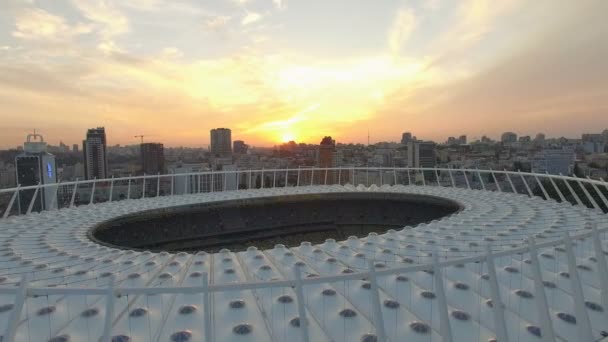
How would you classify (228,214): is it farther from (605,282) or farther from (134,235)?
(605,282)

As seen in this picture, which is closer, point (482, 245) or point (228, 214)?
point (482, 245)

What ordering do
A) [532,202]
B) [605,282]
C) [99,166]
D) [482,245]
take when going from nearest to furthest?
[605,282] < [482,245] < [532,202] < [99,166]

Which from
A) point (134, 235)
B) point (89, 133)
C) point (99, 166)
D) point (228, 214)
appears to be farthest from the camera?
point (89, 133)

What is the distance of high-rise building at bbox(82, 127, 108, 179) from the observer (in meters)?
95.9

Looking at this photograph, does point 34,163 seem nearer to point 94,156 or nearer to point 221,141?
point 94,156

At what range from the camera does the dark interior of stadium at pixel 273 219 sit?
40166 millimetres

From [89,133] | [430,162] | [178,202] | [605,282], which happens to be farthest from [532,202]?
[89,133]

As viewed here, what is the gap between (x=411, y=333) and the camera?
1206cm

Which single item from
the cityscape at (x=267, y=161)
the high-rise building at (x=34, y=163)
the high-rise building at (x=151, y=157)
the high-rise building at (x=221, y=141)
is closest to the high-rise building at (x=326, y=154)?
the cityscape at (x=267, y=161)

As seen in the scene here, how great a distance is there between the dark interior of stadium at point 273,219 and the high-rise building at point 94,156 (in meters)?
61.4

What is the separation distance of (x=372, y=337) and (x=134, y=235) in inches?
1272

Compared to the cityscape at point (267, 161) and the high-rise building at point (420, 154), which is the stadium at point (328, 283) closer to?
the cityscape at point (267, 161)

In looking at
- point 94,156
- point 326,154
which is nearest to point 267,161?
point 326,154

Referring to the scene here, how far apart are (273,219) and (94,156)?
7296cm
